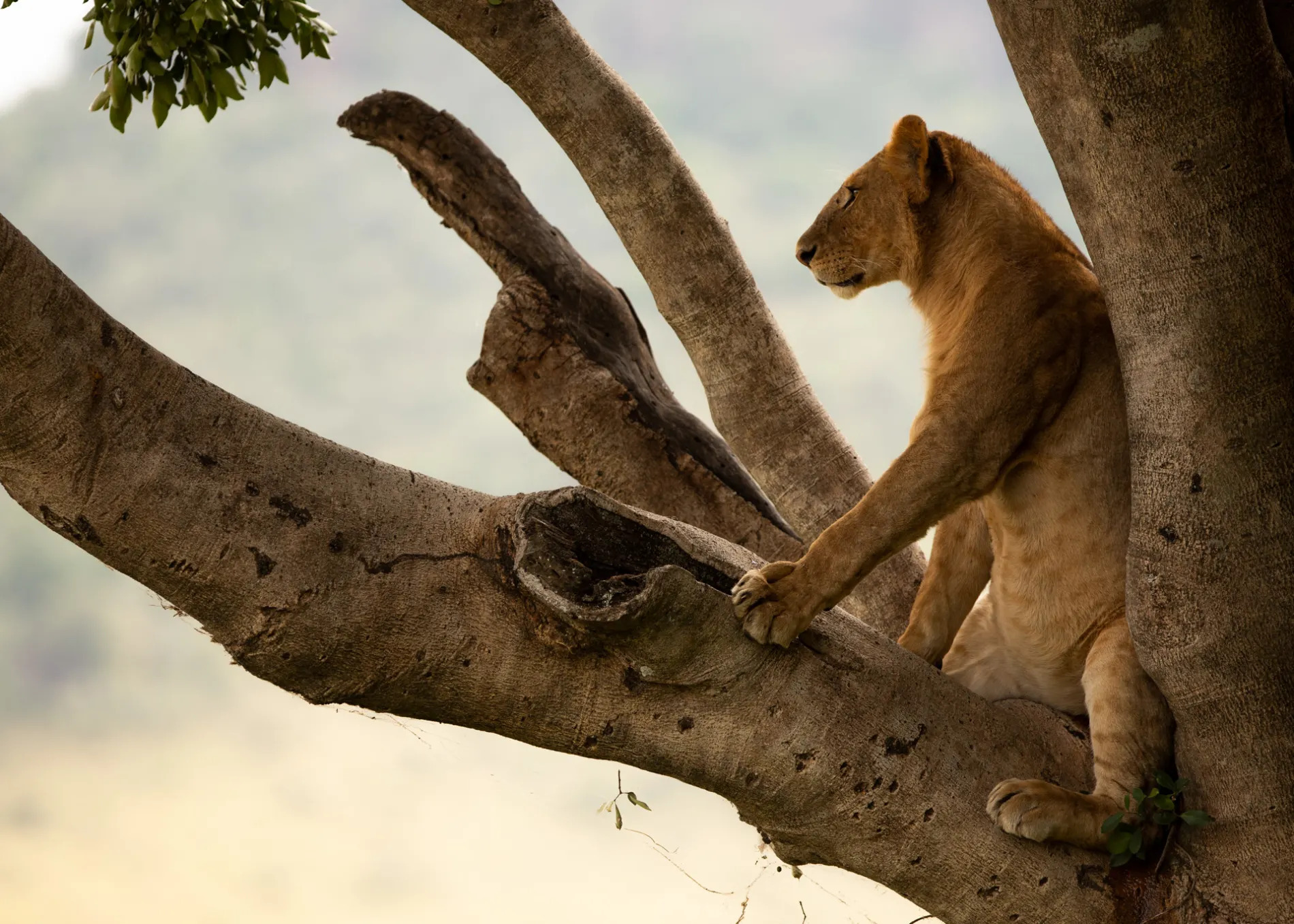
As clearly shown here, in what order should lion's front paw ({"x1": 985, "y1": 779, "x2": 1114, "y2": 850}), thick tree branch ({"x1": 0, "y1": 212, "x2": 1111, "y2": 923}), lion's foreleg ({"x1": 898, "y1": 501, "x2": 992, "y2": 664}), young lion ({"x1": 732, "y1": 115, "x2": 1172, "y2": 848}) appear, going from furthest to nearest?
lion's foreleg ({"x1": 898, "y1": 501, "x2": 992, "y2": 664}), young lion ({"x1": 732, "y1": 115, "x2": 1172, "y2": 848}), lion's front paw ({"x1": 985, "y1": 779, "x2": 1114, "y2": 850}), thick tree branch ({"x1": 0, "y1": 212, "x2": 1111, "y2": 923})

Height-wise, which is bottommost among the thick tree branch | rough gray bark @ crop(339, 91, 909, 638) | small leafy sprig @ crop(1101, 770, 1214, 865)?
small leafy sprig @ crop(1101, 770, 1214, 865)

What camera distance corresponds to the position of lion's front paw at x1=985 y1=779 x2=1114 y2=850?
2.82 meters

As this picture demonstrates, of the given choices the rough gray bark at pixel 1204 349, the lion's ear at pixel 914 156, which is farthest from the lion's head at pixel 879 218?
the rough gray bark at pixel 1204 349

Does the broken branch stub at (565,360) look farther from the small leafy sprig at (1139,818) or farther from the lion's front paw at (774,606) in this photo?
the small leafy sprig at (1139,818)

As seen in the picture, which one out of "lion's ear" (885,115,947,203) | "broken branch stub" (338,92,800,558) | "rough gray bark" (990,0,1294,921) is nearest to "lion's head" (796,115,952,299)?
"lion's ear" (885,115,947,203)

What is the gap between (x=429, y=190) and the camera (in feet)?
16.1

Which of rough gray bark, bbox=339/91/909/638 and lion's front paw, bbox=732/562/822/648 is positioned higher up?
rough gray bark, bbox=339/91/909/638

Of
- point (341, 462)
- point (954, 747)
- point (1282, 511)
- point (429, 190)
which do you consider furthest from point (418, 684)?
point (429, 190)

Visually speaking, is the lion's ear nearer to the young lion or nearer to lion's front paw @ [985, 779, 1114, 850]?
the young lion

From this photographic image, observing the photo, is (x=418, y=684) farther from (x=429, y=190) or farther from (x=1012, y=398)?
(x=429, y=190)

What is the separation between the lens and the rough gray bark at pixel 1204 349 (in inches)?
101

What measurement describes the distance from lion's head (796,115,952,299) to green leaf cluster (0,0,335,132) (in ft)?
6.23

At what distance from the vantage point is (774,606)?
2.70 meters

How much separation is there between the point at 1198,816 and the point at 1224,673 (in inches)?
14.2
